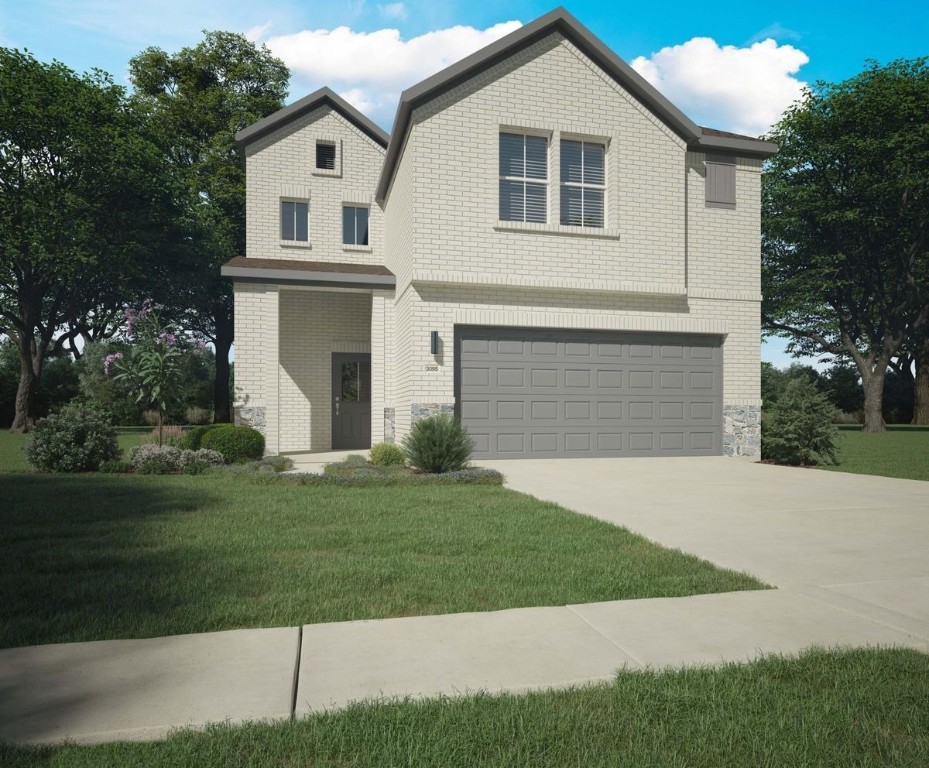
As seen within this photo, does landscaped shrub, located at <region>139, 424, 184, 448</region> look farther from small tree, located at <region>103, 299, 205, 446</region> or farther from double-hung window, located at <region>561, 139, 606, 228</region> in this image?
double-hung window, located at <region>561, 139, 606, 228</region>

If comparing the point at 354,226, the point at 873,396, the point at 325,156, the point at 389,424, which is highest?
the point at 325,156

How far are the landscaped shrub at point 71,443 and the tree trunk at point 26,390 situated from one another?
1670cm

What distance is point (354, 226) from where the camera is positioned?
19234mm

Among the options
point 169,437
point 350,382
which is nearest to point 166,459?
point 169,437

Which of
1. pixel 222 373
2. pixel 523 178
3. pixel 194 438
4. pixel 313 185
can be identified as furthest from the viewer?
pixel 222 373

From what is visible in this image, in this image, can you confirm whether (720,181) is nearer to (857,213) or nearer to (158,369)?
(158,369)

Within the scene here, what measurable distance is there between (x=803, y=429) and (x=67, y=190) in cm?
2615

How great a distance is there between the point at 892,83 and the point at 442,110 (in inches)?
907

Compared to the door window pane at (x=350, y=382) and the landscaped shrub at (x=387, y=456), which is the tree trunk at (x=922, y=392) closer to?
the door window pane at (x=350, y=382)

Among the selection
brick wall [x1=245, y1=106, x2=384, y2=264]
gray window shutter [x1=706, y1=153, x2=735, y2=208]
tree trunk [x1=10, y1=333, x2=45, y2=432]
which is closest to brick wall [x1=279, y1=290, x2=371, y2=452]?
brick wall [x1=245, y1=106, x2=384, y2=264]

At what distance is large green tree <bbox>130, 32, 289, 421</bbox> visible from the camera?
29.3 meters

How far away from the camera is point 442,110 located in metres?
13.7

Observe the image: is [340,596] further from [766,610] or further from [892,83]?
[892,83]

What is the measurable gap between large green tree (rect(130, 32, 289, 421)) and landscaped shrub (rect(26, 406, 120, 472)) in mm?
18700
